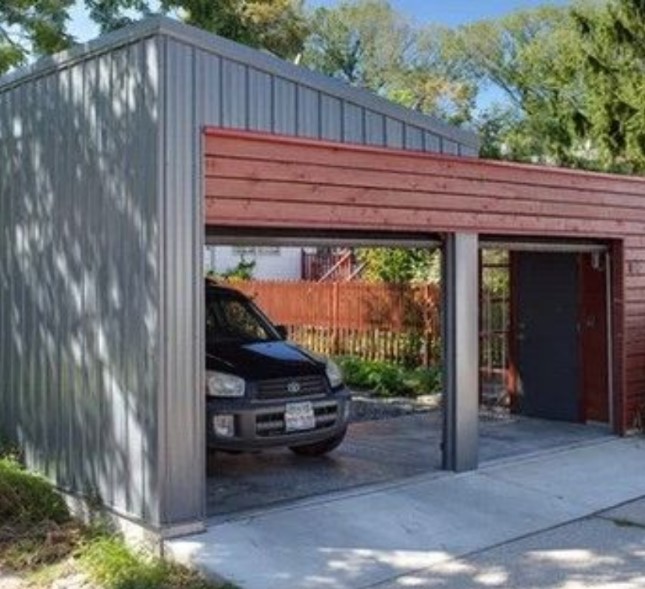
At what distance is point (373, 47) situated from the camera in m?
48.5

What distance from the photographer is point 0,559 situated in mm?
6449

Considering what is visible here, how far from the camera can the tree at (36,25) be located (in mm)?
13867

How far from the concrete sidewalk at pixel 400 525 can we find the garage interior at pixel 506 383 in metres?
0.52

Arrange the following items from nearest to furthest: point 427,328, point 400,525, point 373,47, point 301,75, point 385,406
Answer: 1. point 400,525
2. point 301,75
3. point 385,406
4. point 427,328
5. point 373,47

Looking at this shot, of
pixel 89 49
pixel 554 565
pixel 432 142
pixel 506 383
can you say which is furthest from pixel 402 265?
pixel 554 565

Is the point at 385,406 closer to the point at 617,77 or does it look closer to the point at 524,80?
the point at 617,77

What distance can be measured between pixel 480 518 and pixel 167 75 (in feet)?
13.6

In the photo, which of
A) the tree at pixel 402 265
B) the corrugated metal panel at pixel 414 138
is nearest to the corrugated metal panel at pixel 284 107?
the corrugated metal panel at pixel 414 138

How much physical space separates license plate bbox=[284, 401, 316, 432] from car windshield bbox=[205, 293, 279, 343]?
3.65 feet

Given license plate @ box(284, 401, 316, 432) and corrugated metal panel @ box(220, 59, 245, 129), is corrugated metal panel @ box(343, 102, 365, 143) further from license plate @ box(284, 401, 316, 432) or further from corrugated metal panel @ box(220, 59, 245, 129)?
license plate @ box(284, 401, 316, 432)

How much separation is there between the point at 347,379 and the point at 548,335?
14.9 ft

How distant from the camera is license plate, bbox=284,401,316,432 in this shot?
8.33m

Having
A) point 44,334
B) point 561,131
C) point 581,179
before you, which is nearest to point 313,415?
point 44,334

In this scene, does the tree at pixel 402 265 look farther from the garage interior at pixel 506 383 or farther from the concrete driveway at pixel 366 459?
the concrete driveway at pixel 366 459
